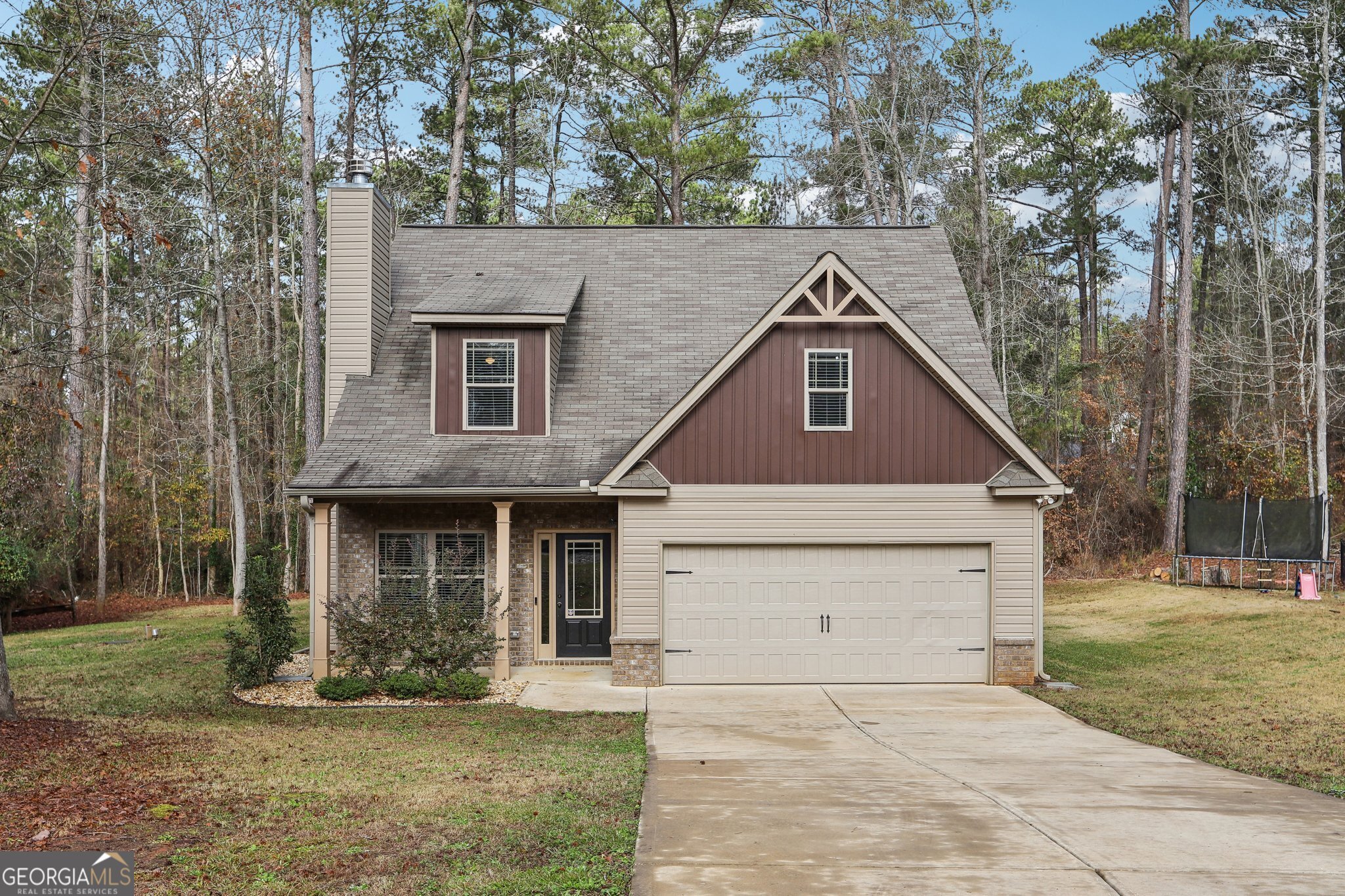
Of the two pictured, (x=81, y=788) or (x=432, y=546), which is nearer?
(x=81, y=788)

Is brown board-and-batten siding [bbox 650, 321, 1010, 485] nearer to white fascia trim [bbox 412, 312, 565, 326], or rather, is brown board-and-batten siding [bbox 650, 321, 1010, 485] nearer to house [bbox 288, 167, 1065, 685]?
house [bbox 288, 167, 1065, 685]

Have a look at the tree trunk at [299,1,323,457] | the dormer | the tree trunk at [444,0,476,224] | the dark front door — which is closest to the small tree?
the tree trunk at [299,1,323,457]

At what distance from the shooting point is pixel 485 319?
1653 centimetres

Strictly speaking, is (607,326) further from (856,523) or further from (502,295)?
(856,523)

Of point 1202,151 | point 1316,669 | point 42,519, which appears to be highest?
point 1202,151

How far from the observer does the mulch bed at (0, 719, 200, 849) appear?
22.5 ft

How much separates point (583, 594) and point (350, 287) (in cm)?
631

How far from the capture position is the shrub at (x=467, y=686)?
45.4 ft

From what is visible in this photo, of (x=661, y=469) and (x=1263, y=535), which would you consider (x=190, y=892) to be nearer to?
(x=661, y=469)

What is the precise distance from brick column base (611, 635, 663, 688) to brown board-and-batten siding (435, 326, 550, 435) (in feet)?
12.1

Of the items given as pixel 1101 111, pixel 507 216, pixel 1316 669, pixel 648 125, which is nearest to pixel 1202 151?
pixel 1101 111

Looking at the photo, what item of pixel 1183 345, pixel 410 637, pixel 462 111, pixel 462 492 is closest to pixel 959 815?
pixel 410 637

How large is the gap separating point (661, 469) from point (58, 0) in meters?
8.85

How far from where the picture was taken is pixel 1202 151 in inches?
1356
